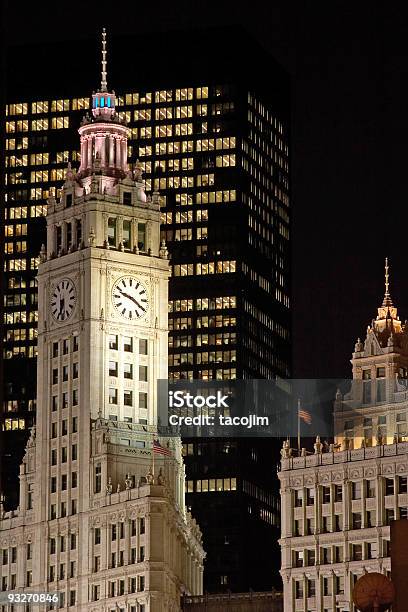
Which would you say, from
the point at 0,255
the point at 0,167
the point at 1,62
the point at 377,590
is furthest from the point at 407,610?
the point at 0,167

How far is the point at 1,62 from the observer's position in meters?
131

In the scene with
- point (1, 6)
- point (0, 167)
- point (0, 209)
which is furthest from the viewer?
point (0, 167)

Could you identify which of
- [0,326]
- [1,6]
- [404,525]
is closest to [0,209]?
[0,326]

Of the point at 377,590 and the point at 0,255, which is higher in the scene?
the point at 0,255

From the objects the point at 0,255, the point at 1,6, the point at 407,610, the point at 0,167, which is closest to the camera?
the point at 407,610

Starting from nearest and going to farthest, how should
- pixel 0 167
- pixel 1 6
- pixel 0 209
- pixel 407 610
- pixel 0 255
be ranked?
pixel 407 610, pixel 1 6, pixel 0 255, pixel 0 209, pixel 0 167

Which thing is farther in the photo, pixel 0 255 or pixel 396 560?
pixel 0 255

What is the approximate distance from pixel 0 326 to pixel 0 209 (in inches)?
313

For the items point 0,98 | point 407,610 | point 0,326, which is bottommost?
point 407,610

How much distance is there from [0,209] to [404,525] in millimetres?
40803

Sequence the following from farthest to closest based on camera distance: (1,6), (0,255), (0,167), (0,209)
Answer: (0,167)
(0,209)
(0,255)
(1,6)

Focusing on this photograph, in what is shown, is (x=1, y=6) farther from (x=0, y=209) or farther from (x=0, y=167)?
(x=0, y=167)

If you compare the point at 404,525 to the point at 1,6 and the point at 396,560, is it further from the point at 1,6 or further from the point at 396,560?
the point at 1,6

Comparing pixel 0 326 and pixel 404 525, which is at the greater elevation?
pixel 0 326
